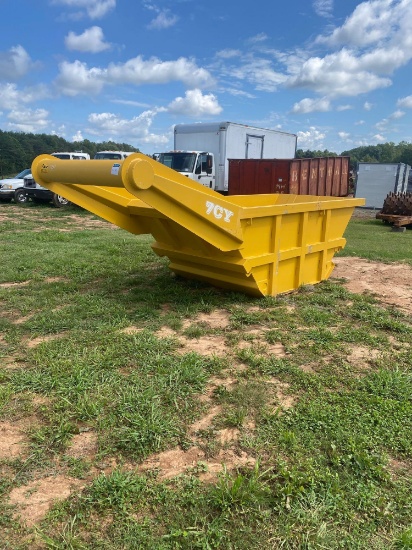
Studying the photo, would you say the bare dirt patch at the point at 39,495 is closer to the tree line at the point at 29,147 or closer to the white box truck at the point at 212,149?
the white box truck at the point at 212,149

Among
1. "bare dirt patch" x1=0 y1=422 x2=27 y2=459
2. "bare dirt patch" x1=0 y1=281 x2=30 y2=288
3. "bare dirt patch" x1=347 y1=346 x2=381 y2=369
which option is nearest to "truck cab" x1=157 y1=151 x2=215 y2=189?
"bare dirt patch" x1=0 y1=281 x2=30 y2=288

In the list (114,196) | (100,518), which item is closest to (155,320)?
(114,196)

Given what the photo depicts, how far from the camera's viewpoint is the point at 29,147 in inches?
1868

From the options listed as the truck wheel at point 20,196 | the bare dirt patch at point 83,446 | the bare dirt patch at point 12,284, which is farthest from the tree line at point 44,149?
the bare dirt patch at point 83,446

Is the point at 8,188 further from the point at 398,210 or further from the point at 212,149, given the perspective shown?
the point at 398,210

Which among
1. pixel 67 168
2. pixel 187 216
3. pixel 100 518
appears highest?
pixel 67 168

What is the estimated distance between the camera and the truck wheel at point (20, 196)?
758 inches

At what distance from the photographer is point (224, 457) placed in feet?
8.25

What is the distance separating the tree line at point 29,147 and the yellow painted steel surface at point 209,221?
29171mm

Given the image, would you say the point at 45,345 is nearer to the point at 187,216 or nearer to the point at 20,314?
the point at 20,314

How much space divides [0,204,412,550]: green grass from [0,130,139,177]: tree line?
30432 millimetres

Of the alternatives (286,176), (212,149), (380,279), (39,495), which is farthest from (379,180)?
(39,495)

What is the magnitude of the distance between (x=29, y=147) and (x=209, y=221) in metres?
49.0

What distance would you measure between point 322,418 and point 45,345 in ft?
7.90
